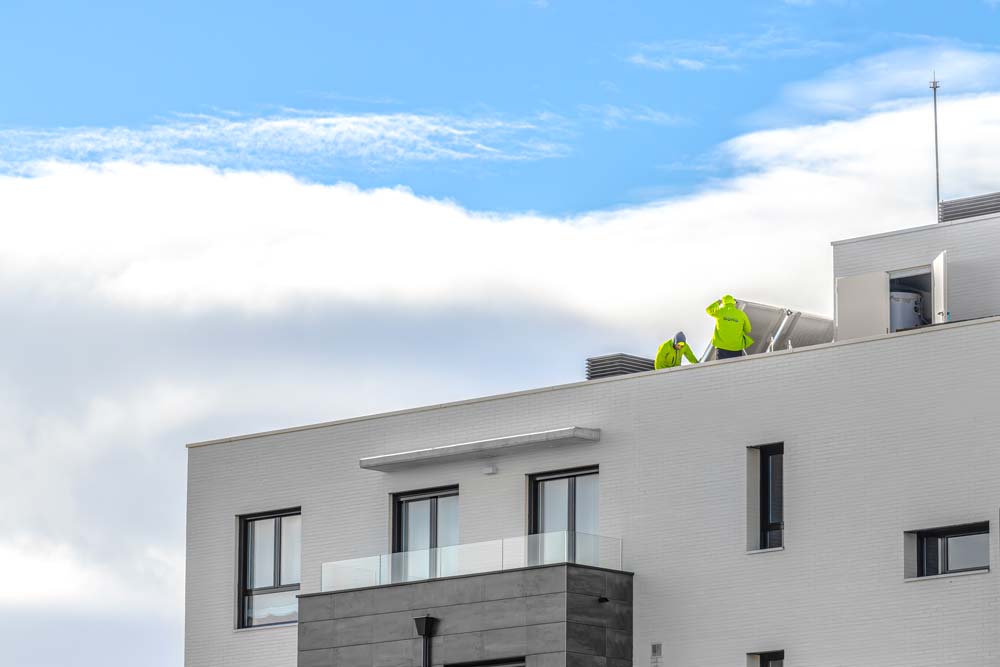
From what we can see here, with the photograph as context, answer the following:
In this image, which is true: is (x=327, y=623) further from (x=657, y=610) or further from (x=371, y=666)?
(x=657, y=610)

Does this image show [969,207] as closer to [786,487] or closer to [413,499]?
[786,487]

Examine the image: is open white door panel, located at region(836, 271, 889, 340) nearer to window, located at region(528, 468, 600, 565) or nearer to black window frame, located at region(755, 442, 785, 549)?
black window frame, located at region(755, 442, 785, 549)

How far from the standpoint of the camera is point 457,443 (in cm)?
4372

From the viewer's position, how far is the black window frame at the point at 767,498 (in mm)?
38906

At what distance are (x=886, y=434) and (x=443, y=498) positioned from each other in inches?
390

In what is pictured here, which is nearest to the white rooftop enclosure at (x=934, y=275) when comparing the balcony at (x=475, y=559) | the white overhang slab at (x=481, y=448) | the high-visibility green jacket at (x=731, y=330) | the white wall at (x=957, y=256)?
the white wall at (x=957, y=256)

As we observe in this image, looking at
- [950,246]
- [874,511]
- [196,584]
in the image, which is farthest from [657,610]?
[196,584]

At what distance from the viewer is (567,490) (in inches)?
1658

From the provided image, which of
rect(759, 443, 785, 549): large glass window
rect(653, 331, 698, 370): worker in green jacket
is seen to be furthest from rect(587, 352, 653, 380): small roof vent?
rect(759, 443, 785, 549): large glass window

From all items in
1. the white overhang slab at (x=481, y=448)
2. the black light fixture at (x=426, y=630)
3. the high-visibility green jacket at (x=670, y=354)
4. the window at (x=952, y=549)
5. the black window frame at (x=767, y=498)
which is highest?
the high-visibility green jacket at (x=670, y=354)

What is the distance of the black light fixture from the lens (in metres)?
40.6

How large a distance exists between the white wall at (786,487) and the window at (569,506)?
0.94 ft

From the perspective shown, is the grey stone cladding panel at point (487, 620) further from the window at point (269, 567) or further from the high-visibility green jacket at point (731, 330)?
the high-visibility green jacket at point (731, 330)

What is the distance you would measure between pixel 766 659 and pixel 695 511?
9.82 ft
